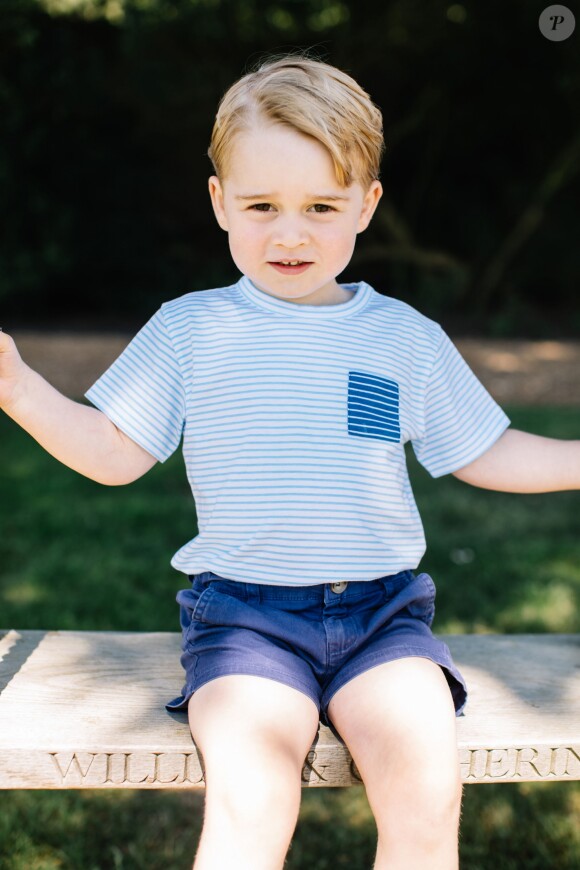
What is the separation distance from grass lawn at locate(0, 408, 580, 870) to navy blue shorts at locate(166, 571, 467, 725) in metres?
0.79

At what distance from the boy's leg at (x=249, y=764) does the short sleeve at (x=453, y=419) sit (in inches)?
23.2

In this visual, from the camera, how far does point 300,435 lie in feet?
6.03

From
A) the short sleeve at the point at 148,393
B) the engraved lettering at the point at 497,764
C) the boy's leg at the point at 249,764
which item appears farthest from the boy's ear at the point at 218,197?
the engraved lettering at the point at 497,764

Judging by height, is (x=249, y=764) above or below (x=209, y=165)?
above

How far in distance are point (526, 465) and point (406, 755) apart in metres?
0.69

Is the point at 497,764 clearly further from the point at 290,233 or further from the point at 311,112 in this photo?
the point at 311,112

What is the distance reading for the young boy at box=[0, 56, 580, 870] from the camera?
5.59ft

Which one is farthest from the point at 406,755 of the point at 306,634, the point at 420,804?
the point at 306,634

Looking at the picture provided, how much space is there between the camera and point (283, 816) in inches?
58.8

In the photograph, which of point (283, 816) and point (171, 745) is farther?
point (171, 745)

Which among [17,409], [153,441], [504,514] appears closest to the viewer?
[17,409]

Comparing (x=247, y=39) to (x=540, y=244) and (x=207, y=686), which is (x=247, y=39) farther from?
(x=207, y=686)

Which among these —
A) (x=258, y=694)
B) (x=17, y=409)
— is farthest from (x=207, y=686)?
(x=17, y=409)

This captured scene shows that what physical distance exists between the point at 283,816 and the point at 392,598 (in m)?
0.49
